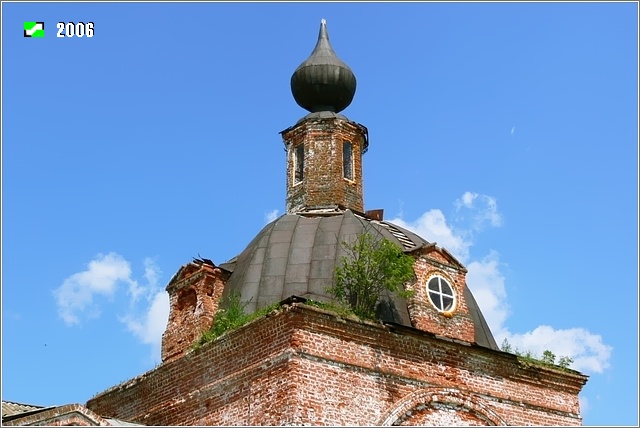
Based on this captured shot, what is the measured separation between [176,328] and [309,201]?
11.4 feet

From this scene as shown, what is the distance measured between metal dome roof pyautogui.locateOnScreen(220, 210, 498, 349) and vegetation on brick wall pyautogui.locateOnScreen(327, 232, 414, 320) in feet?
0.88

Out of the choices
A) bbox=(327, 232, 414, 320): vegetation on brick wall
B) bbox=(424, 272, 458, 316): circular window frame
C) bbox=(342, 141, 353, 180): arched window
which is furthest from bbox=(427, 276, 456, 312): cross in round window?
bbox=(342, 141, 353, 180): arched window

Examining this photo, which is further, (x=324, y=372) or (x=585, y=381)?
(x=585, y=381)

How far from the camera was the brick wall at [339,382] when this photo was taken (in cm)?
1294

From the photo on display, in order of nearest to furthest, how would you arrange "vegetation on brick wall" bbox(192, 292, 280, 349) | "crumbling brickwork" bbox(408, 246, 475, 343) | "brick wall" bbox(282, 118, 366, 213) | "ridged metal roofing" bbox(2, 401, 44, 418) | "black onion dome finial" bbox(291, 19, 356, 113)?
"vegetation on brick wall" bbox(192, 292, 280, 349)
"crumbling brickwork" bbox(408, 246, 475, 343)
"ridged metal roofing" bbox(2, 401, 44, 418)
"brick wall" bbox(282, 118, 366, 213)
"black onion dome finial" bbox(291, 19, 356, 113)

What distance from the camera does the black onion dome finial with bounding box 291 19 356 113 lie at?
18.4 metres

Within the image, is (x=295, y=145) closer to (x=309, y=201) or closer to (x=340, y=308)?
(x=309, y=201)

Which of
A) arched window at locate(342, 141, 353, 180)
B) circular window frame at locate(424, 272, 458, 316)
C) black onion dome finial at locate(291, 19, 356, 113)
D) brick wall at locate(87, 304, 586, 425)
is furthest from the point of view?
black onion dome finial at locate(291, 19, 356, 113)

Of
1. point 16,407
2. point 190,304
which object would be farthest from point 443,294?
point 16,407

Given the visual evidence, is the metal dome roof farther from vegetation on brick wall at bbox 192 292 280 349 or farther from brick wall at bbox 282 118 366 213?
brick wall at bbox 282 118 366 213

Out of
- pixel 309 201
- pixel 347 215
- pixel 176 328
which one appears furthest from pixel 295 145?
pixel 176 328

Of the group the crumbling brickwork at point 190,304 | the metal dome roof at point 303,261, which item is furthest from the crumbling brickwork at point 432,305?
the crumbling brickwork at point 190,304

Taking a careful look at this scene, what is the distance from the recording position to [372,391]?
13.3 metres

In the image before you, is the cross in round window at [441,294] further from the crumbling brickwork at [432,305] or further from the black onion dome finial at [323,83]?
the black onion dome finial at [323,83]
